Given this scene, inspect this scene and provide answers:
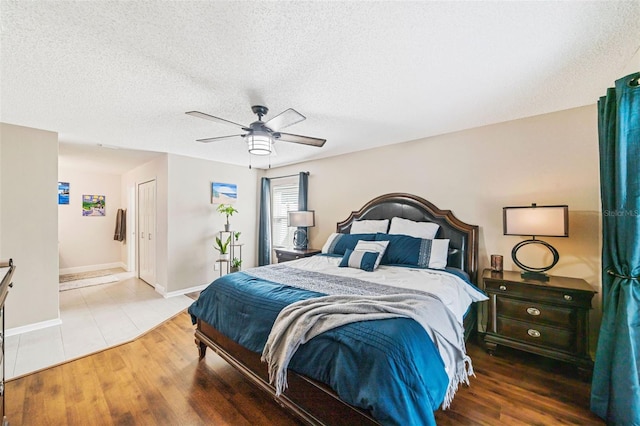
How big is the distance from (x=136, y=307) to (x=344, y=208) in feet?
12.0

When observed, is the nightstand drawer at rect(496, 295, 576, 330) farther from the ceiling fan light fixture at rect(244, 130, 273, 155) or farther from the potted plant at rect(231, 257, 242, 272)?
the potted plant at rect(231, 257, 242, 272)

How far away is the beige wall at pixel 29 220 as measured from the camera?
313 centimetres

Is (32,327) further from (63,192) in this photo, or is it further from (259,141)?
(63,192)

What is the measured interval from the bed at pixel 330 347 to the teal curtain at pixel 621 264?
0.90m

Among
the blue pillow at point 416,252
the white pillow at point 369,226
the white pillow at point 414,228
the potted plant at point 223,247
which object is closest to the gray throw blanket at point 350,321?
the blue pillow at point 416,252

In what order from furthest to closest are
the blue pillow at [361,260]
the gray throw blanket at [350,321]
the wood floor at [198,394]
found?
the blue pillow at [361,260] → the wood floor at [198,394] → the gray throw blanket at [350,321]

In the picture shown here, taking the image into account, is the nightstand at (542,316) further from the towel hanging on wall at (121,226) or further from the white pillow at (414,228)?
the towel hanging on wall at (121,226)

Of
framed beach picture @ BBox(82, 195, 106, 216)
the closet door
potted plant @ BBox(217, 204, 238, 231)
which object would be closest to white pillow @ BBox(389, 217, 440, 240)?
potted plant @ BBox(217, 204, 238, 231)

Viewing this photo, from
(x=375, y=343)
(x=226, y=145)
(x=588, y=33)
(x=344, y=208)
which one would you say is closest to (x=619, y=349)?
(x=375, y=343)

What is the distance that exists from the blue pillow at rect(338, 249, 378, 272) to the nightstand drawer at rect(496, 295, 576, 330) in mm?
1269

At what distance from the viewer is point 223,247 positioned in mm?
5113

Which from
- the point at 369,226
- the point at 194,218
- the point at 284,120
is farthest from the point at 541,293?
the point at 194,218

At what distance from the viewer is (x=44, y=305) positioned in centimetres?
337

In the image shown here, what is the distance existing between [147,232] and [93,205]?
Answer: 265 centimetres
